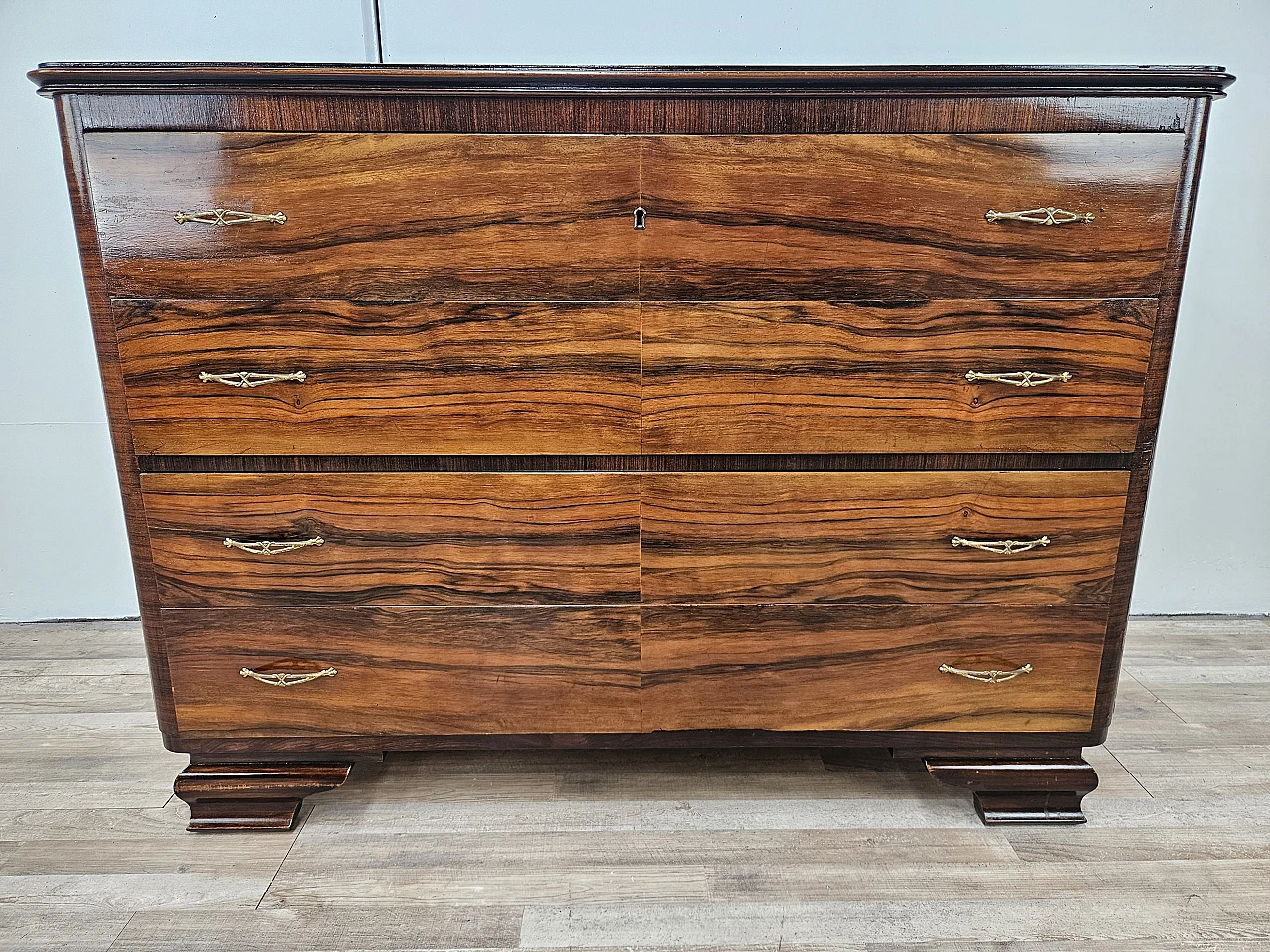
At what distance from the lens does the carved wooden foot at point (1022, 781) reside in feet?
4.17

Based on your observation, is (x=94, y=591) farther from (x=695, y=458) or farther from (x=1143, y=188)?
(x=1143, y=188)

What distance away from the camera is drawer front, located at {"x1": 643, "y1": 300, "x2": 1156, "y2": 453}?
110cm

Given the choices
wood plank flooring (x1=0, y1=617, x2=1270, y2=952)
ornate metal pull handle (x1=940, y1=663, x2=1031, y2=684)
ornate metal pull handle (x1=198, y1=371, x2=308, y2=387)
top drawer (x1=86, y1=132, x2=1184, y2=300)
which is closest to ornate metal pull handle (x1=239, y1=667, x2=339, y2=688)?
wood plank flooring (x1=0, y1=617, x2=1270, y2=952)

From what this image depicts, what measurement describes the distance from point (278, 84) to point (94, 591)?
1433 mm

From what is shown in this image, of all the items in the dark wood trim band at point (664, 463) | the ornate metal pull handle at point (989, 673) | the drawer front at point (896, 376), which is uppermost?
the drawer front at point (896, 376)

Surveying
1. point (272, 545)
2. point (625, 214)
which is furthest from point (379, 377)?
point (625, 214)

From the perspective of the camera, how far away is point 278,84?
103 cm

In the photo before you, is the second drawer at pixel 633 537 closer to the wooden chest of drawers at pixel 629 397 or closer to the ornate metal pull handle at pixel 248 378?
the wooden chest of drawers at pixel 629 397

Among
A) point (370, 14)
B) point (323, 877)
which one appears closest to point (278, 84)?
point (370, 14)

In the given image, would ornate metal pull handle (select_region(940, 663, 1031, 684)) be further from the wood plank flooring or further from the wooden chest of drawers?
the wood plank flooring

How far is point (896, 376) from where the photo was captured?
1119 mm

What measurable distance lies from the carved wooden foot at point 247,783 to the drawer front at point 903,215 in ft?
2.81

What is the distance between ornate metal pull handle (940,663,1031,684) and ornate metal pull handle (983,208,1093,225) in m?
0.62

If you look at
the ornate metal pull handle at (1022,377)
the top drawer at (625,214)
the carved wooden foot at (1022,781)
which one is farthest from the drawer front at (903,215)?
the carved wooden foot at (1022,781)
